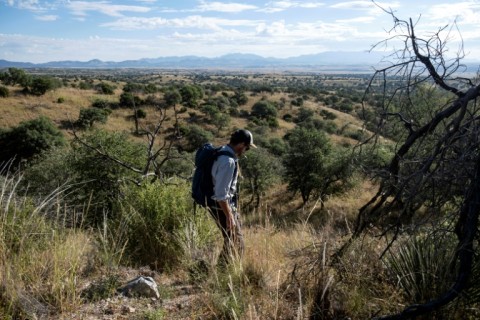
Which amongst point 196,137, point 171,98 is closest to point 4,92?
point 171,98

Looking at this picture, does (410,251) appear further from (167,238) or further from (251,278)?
(167,238)

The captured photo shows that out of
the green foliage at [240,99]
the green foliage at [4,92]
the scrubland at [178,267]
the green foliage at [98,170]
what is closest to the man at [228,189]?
the scrubland at [178,267]

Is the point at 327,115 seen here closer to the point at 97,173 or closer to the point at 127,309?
the point at 97,173

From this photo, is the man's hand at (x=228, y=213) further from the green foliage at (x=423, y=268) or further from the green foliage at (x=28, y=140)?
the green foliage at (x=28, y=140)

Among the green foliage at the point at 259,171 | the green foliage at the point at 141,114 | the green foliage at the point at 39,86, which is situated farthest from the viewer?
the green foliage at the point at 39,86

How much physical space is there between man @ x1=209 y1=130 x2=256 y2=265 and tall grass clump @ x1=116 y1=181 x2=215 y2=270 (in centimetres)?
36

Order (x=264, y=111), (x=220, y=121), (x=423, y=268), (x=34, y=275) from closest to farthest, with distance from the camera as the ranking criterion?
(x=423, y=268) → (x=34, y=275) → (x=220, y=121) → (x=264, y=111)

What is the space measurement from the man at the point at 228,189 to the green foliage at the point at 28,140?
30.7 meters

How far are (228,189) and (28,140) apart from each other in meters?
32.4

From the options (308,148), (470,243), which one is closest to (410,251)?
(470,243)

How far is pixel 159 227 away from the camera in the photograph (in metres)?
4.75

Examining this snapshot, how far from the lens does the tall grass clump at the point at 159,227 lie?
470cm

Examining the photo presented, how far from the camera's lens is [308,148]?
90.8ft

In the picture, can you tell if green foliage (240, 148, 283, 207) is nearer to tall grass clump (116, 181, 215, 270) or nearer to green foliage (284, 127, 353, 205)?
green foliage (284, 127, 353, 205)
